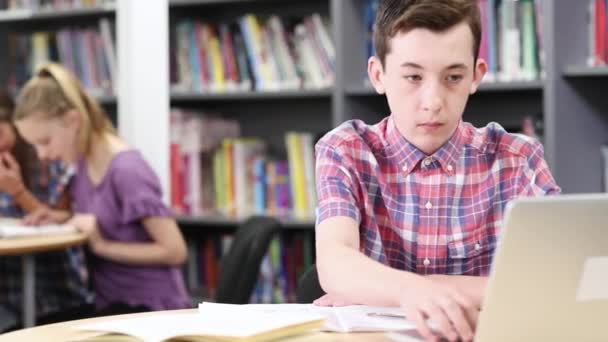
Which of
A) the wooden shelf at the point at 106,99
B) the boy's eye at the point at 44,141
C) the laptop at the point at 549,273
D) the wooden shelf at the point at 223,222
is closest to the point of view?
the laptop at the point at 549,273

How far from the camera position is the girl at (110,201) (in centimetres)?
274

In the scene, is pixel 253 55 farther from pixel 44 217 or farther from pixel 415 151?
pixel 415 151

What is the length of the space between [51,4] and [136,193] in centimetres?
157

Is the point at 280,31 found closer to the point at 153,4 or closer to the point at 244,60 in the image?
the point at 244,60

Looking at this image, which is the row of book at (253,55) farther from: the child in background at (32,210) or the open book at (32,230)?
the open book at (32,230)

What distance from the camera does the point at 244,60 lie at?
3605 millimetres

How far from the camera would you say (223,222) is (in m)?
3.59

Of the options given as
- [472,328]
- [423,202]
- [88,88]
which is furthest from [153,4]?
[472,328]

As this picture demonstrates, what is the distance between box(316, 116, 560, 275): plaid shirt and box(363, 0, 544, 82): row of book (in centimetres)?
147

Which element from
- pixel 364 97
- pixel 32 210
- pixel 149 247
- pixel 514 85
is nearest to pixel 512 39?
pixel 514 85

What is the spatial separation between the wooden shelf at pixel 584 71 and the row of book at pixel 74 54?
1.85 metres

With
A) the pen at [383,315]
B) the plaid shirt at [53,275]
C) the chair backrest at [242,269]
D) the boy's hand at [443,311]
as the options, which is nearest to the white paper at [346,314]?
the pen at [383,315]

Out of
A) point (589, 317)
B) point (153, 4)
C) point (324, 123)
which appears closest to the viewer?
point (589, 317)

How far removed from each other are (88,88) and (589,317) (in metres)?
3.16
